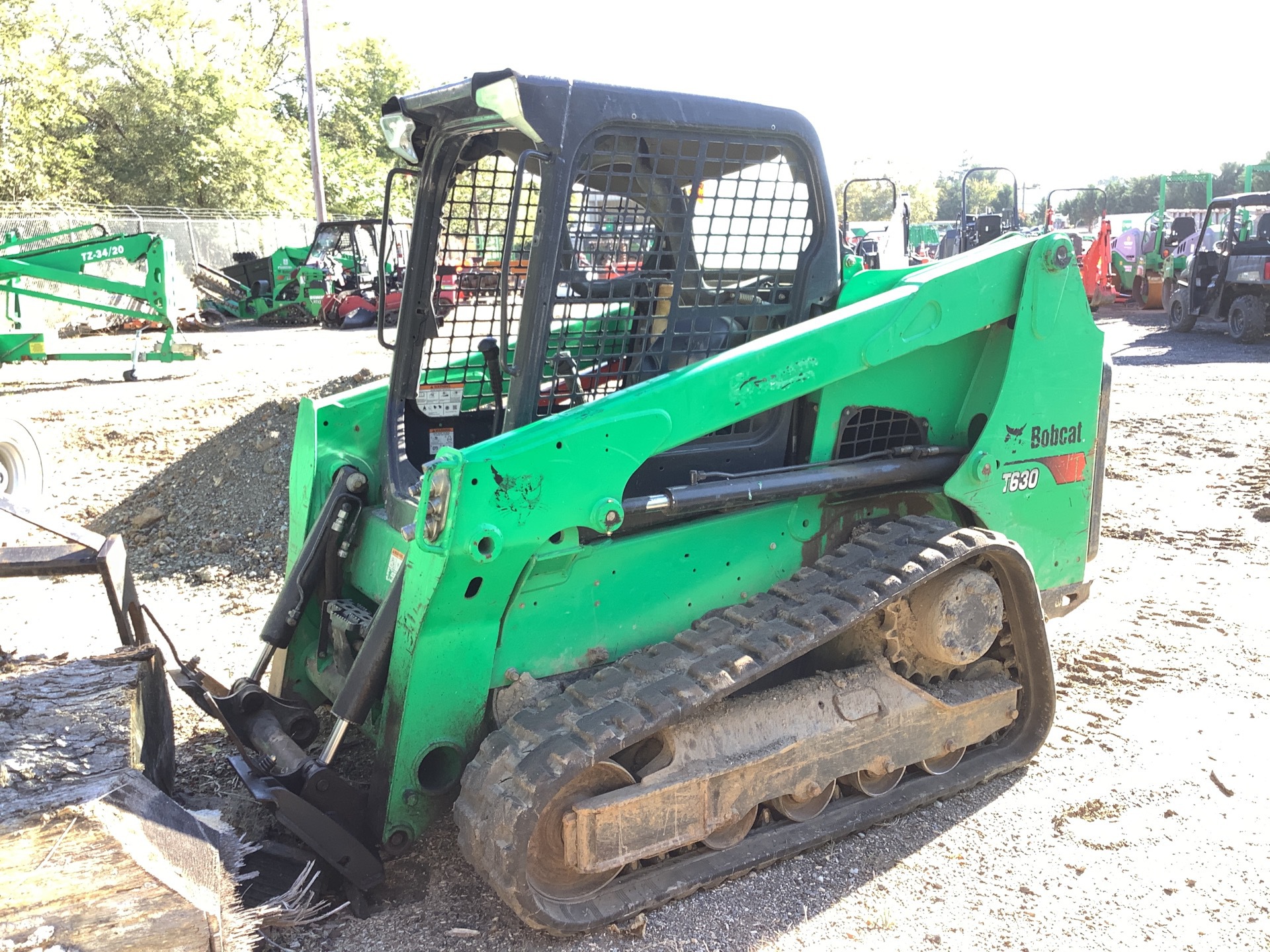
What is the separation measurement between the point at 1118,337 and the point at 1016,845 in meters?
15.6

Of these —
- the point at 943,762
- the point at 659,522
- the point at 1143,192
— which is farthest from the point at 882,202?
the point at 659,522

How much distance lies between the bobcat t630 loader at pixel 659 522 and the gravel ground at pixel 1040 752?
0.54ft

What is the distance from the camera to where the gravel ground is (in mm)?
2924

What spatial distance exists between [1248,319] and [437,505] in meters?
16.1

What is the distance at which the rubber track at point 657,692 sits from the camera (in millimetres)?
2682

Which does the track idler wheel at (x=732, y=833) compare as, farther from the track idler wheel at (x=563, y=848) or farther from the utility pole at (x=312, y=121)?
the utility pole at (x=312, y=121)

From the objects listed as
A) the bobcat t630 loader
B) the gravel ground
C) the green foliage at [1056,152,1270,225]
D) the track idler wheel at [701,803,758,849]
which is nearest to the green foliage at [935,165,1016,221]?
the green foliage at [1056,152,1270,225]

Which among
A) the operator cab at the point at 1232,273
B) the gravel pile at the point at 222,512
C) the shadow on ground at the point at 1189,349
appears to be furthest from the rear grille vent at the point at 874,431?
the operator cab at the point at 1232,273

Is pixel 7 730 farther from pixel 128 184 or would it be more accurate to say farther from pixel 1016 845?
pixel 128 184

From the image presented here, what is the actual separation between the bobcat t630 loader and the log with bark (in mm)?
368

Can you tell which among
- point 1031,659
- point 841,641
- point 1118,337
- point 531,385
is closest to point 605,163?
point 531,385

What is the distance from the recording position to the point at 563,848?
2.83 meters

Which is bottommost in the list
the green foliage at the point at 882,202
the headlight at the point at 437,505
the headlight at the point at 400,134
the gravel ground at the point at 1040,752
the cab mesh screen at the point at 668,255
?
the gravel ground at the point at 1040,752

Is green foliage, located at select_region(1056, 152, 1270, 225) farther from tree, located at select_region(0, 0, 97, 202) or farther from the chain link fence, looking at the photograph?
tree, located at select_region(0, 0, 97, 202)
